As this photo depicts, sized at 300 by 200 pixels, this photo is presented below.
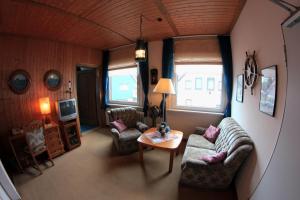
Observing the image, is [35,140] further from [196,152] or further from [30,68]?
[196,152]

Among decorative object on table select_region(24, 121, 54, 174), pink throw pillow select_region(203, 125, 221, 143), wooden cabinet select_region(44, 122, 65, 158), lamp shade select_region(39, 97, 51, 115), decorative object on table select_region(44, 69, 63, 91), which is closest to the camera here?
decorative object on table select_region(24, 121, 54, 174)

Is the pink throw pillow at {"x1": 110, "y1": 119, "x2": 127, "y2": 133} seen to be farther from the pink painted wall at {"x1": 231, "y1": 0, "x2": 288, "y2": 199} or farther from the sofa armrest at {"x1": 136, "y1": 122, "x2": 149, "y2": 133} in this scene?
the pink painted wall at {"x1": 231, "y1": 0, "x2": 288, "y2": 199}

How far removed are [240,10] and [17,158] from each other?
457 cm

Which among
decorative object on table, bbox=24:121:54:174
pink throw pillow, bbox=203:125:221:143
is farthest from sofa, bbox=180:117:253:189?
decorative object on table, bbox=24:121:54:174

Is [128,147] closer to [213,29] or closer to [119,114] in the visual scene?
[119,114]

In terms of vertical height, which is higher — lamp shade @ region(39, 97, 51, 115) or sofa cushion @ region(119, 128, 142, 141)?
lamp shade @ region(39, 97, 51, 115)

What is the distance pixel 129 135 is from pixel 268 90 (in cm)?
252

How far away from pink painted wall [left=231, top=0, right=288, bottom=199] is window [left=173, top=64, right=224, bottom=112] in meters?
1.38

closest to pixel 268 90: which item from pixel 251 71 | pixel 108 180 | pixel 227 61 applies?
pixel 251 71

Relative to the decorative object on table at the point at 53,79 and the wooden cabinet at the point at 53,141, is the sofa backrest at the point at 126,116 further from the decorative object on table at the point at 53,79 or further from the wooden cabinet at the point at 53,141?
the decorative object on table at the point at 53,79

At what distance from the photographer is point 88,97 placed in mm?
5148

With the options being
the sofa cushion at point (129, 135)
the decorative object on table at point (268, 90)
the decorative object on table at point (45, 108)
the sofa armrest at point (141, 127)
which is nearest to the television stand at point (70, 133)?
the decorative object on table at point (45, 108)

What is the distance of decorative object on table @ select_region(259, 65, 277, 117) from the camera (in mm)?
1285

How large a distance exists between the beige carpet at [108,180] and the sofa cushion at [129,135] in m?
0.38
